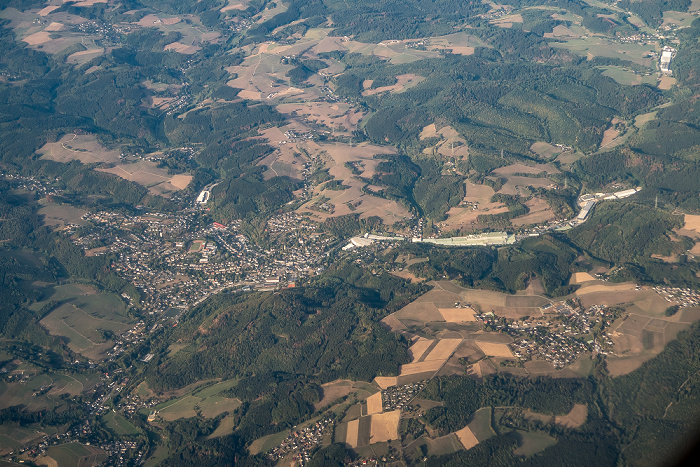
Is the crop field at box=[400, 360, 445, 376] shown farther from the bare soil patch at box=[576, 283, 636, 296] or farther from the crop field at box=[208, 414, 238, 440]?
the bare soil patch at box=[576, 283, 636, 296]

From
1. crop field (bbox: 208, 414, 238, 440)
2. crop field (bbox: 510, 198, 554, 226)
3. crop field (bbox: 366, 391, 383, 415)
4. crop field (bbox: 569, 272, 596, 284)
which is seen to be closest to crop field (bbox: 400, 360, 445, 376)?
crop field (bbox: 366, 391, 383, 415)

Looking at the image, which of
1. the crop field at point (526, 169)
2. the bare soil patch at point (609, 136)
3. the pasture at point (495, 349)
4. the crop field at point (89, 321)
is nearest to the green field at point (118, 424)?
the crop field at point (89, 321)

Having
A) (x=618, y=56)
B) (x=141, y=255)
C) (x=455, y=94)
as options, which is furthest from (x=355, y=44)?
(x=141, y=255)

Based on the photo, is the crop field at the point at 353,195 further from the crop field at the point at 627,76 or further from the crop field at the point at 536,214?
the crop field at the point at 627,76

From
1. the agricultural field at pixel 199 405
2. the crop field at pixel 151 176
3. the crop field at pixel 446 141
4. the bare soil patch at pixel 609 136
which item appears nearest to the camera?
the agricultural field at pixel 199 405

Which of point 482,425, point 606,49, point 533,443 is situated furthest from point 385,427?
point 606,49
